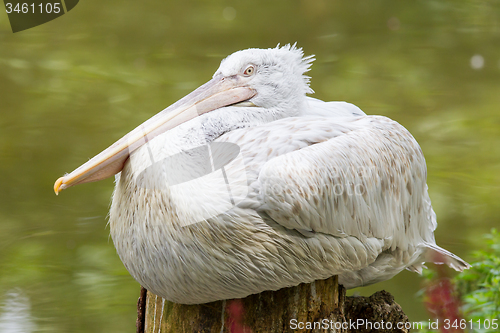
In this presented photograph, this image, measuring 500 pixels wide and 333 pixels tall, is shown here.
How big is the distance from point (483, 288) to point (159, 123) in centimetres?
216

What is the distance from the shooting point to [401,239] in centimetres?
192

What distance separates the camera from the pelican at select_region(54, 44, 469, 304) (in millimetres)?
1545

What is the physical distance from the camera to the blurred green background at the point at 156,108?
4.46 meters

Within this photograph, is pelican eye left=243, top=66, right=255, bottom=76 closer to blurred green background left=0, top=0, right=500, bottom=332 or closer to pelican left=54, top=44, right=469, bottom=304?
pelican left=54, top=44, right=469, bottom=304

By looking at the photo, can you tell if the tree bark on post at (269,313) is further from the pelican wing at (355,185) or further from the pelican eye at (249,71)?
the pelican eye at (249,71)

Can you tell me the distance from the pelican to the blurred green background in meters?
2.74

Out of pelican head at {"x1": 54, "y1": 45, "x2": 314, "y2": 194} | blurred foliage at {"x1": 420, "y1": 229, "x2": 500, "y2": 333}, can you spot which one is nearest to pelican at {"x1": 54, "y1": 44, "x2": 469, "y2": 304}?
pelican head at {"x1": 54, "y1": 45, "x2": 314, "y2": 194}

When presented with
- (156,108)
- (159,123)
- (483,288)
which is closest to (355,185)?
(159,123)

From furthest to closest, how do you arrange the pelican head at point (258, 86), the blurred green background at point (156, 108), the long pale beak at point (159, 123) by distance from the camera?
the blurred green background at point (156, 108) → the pelican head at point (258, 86) → the long pale beak at point (159, 123)

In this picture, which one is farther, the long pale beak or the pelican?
the long pale beak

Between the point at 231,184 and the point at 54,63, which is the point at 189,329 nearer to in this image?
the point at 231,184

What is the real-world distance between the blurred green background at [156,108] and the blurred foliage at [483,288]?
1.41m

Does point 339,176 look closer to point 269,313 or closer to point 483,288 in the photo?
point 269,313

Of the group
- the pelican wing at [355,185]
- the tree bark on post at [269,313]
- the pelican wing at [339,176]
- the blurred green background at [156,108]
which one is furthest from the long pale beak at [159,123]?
the blurred green background at [156,108]
